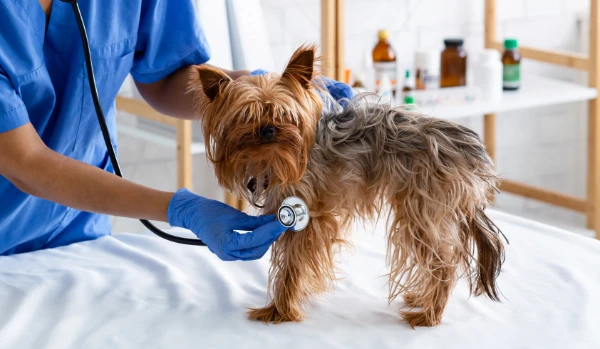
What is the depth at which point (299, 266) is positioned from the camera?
3.26ft

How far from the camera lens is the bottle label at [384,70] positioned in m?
2.14

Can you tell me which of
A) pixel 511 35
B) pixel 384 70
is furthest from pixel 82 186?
pixel 511 35

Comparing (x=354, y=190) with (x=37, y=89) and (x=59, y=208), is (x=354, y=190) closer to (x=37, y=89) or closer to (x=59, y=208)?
(x=37, y=89)

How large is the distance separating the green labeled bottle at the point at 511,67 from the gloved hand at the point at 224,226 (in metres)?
1.51

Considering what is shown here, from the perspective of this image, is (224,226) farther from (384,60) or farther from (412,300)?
(384,60)

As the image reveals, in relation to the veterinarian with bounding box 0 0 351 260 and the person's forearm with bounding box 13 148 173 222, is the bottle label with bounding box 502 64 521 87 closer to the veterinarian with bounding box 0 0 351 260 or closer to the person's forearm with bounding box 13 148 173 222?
the veterinarian with bounding box 0 0 351 260

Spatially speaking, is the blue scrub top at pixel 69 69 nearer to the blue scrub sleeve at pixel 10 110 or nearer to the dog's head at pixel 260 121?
the blue scrub sleeve at pixel 10 110

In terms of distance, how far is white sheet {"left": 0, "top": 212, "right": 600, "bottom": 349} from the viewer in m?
0.94

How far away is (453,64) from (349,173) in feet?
4.81

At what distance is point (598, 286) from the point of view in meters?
1.09

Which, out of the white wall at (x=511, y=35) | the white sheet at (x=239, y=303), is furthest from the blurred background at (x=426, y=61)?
the white sheet at (x=239, y=303)

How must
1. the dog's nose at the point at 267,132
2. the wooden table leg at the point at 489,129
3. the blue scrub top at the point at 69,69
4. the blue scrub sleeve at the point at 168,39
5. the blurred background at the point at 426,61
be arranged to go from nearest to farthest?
1. the dog's nose at the point at 267,132
2. the blue scrub top at the point at 69,69
3. the blue scrub sleeve at the point at 168,39
4. the blurred background at the point at 426,61
5. the wooden table leg at the point at 489,129

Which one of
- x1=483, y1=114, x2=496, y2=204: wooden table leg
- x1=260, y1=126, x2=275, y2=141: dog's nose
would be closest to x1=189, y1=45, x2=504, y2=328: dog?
x1=260, y1=126, x2=275, y2=141: dog's nose

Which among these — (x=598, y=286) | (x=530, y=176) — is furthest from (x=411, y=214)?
(x=530, y=176)
